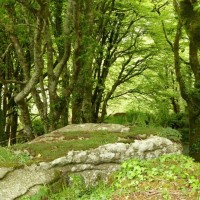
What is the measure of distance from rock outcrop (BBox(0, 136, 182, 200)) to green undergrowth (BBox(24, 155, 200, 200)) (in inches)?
8.6

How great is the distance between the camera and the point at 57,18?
10117 mm

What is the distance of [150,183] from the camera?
4.10 m

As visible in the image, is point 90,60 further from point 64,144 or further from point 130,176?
point 130,176

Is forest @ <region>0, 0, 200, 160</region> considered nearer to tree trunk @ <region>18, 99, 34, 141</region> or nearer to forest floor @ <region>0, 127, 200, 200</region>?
tree trunk @ <region>18, 99, 34, 141</region>

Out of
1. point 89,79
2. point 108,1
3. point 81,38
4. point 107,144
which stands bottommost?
point 107,144

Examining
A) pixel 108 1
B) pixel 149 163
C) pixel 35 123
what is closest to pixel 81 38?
pixel 149 163

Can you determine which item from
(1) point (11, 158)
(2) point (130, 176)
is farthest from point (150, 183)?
(1) point (11, 158)

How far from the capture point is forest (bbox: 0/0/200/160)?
7359 millimetres

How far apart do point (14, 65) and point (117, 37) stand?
162 inches

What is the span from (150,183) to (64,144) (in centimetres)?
203

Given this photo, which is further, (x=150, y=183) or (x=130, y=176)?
(x=130, y=176)

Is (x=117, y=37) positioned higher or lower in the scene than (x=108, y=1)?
lower

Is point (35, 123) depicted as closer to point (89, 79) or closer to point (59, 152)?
point (89, 79)

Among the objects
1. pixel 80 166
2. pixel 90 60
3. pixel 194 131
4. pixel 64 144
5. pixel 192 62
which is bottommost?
pixel 194 131
